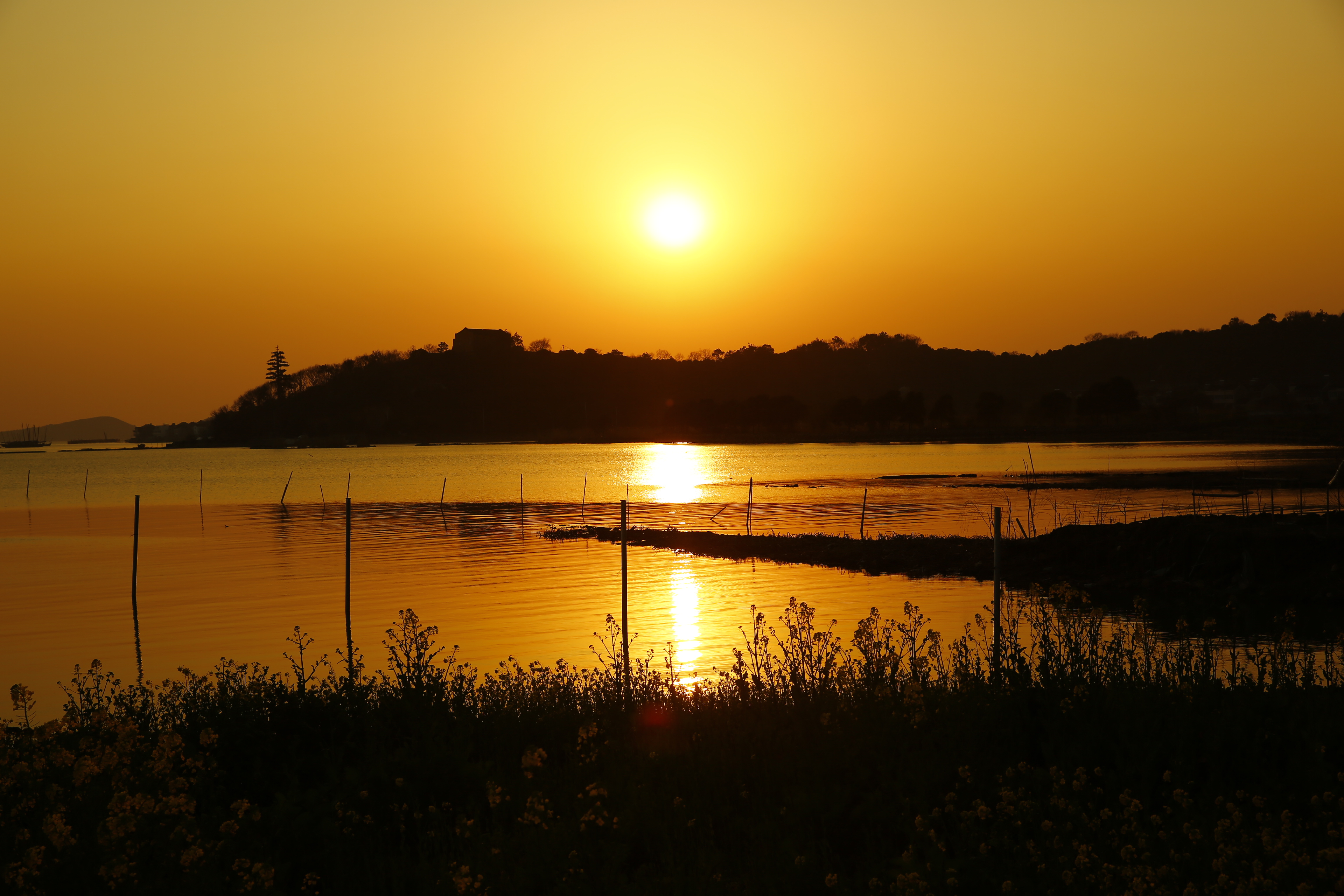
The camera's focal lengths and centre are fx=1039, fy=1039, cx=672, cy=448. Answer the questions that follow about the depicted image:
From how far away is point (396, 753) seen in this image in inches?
345

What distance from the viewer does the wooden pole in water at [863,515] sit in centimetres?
4198

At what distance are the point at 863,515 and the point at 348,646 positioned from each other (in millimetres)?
29658

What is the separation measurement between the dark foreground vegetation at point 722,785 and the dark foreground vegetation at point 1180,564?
33.5 ft

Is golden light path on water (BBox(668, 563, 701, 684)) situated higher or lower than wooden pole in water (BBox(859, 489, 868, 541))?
lower

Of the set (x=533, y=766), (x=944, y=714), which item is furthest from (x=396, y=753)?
(x=944, y=714)

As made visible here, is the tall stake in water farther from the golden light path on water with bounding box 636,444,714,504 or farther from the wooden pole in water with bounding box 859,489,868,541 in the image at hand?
the golden light path on water with bounding box 636,444,714,504

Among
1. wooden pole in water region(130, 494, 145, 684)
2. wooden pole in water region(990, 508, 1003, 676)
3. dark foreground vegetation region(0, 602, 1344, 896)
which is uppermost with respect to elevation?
wooden pole in water region(990, 508, 1003, 676)

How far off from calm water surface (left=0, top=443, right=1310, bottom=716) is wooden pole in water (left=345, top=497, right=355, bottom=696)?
681 mm

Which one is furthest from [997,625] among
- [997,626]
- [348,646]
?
[348,646]

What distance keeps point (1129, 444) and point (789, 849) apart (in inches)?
6161

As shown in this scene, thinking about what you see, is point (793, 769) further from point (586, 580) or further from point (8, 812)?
point (586, 580)

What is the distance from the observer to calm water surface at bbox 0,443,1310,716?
2266 centimetres

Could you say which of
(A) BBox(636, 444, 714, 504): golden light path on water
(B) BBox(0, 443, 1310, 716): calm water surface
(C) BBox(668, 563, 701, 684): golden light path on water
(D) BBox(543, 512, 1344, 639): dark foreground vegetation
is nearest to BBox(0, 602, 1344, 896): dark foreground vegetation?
(C) BBox(668, 563, 701, 684): golden light path on water

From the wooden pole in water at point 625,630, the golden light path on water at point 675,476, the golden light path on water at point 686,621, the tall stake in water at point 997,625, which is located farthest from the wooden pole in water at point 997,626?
the golden light path on water at point 675,476
